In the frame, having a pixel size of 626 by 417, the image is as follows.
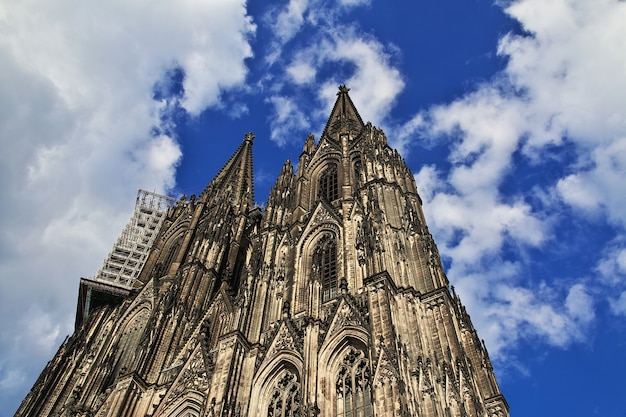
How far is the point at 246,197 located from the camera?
46.1m

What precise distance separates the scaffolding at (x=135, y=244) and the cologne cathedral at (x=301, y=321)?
8.28 feet

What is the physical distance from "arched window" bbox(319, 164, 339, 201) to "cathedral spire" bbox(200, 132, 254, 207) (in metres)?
10.4

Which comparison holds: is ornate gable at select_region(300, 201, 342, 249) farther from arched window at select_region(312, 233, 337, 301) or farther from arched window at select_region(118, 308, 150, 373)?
arched window at select_region(118, 308, 150, 373)

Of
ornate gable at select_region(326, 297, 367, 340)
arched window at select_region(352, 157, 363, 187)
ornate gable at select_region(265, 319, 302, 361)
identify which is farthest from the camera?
arched window at select_region(352, 157, 363, 187)

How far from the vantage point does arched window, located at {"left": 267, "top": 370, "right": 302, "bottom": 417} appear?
67.2 ft

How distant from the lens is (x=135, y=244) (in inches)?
1882

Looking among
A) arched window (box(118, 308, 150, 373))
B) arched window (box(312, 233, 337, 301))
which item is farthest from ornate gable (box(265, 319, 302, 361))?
arched window (box(118, 308, 150, 373))

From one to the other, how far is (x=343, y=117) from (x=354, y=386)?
26.3 meters

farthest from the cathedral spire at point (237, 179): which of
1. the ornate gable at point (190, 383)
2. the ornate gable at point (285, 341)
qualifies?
the ornate gable at point (285, 341)

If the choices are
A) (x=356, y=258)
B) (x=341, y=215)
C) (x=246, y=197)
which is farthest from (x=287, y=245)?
(x=246, y=197)

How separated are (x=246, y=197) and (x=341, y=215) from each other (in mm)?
18119

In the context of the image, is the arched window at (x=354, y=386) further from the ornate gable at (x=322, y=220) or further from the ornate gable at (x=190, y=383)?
the ornate gable at (x=322, y=220)

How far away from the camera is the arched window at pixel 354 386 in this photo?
18.8 m

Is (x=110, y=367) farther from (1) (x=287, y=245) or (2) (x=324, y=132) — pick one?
(2) (x=324, y=132)
